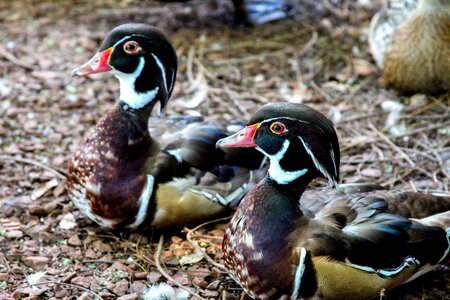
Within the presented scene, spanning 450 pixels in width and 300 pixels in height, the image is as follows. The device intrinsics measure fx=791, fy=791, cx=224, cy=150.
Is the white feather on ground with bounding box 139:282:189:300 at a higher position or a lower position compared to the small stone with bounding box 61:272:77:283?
lower

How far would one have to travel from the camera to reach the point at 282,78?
206 inches

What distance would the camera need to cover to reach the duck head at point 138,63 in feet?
11.6

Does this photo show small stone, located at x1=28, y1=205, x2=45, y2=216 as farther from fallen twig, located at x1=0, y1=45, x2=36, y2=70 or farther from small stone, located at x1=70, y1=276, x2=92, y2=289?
fallen twig, located at x1=0, y1=45, x2=36, y2=70

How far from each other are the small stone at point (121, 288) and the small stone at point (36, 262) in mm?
353

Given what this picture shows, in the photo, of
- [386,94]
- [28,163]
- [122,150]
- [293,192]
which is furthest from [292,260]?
[386,94]

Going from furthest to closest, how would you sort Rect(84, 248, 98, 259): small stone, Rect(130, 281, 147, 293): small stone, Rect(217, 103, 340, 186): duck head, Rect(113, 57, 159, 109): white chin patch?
Rect(113, 57, 159, 109): white chin patch < Rect(84, 248, 98, 259): small stone < Rect(130, 281, 147, 293): small stone < Rect(217, 103, 340, 186): duck head

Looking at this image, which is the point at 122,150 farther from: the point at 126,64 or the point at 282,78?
the point at 282,78

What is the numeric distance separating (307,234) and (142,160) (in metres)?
0.93

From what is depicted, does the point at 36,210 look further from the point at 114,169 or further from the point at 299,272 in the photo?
the point at 299,272

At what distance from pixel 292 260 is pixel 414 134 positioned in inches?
73.2

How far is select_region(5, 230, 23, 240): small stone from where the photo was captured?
3588 millimetres

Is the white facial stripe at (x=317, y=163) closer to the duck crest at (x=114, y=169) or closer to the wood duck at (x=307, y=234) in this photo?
the wood duck at (x=307, y=234)

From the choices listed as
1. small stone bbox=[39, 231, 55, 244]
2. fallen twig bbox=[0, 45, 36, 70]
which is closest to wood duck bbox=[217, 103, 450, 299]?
small stone bbox=[39, 231, 55, 244]

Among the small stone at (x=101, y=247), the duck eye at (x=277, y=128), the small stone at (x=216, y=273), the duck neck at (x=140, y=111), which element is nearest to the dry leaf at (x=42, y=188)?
the small stone at (x=101, y=247)
